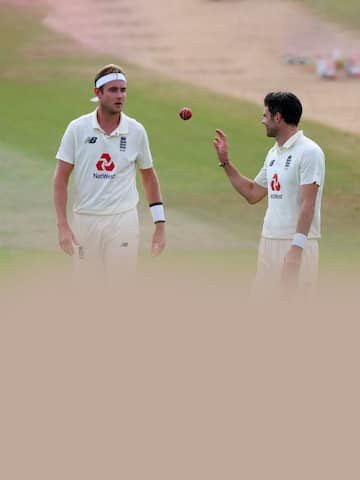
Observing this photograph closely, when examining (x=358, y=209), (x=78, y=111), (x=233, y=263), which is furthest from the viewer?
(x=78, y=111)

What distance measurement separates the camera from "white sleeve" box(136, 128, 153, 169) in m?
8.70

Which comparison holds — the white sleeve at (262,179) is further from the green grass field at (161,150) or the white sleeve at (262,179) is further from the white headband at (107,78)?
the green grass field at (161,150)

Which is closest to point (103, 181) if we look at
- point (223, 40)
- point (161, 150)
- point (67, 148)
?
point (67, 148)

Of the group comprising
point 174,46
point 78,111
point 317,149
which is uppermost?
point 174,46

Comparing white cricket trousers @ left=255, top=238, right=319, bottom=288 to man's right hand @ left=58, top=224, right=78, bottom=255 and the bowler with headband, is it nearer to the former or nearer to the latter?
the bowler with headband

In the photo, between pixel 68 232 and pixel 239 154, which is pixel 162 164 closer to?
pixel 239 154

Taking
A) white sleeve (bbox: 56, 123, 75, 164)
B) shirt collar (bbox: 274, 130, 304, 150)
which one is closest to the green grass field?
white sleeve (bbox: 56, 123, 75, 164)

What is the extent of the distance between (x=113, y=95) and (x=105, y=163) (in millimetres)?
474

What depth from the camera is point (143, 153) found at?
873 centimetres

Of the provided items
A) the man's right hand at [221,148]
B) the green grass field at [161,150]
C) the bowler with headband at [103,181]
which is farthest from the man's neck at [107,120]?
the green grass field at [161,150]

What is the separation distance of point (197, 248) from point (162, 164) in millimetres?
4733

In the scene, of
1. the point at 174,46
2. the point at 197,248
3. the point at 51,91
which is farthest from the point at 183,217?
the point at 174,46

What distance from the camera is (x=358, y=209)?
52.2 ft

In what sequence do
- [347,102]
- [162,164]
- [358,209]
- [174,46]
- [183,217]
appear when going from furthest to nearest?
[174,46]
[347,102]
[162,164]
[358,209]
[183,217]
